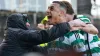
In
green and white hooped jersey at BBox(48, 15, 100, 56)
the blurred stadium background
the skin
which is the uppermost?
the skin

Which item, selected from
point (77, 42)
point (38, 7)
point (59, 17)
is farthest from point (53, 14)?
point (38, 7)

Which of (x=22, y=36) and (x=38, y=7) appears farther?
(x=38, y=7)

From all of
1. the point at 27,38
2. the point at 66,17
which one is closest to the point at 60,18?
the point at 66,17

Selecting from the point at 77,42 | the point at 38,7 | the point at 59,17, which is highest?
the point at 59,17

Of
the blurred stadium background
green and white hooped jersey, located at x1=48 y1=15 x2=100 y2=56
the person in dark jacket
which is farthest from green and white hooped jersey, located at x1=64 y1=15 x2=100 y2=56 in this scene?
the blurred stadium background

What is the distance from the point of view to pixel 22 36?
2439mm

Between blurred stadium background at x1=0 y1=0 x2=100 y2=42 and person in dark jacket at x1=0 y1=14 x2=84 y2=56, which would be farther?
blurred stadium background at x1=0 y1=0 x2=100 y2=42

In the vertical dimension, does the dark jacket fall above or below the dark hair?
below

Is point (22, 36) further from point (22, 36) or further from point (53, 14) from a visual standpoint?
point (53, 14)

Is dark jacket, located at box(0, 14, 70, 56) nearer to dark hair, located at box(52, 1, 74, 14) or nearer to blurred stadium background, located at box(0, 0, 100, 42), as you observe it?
dark hair, located at box(52, 1, 74, 14)

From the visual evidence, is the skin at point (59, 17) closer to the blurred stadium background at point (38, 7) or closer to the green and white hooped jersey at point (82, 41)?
the green and white hooped jersey at point (82, 41)

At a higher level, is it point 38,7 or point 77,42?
point 77,42

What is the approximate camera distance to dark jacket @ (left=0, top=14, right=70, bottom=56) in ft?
7.72

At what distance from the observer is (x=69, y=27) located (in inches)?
93.0
